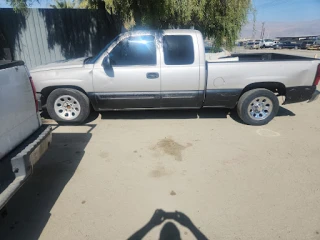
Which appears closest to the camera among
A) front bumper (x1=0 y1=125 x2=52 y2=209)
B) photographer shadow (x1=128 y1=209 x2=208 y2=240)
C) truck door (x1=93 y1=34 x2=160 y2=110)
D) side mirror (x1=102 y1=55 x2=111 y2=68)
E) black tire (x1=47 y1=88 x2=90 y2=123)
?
front bumper (x1=0 y1=125 x2=52 y2=209)

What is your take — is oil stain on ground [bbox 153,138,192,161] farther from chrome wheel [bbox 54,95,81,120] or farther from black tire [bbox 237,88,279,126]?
chrome wheel [bbox 54,95,81,120]

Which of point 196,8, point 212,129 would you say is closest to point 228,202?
point 212,129

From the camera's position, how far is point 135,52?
14.7ft

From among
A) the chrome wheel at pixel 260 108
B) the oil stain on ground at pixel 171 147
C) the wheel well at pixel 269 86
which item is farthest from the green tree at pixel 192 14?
the oil stain on ground at pixel 171 147

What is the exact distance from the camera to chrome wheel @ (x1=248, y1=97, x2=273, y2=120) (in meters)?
4.73

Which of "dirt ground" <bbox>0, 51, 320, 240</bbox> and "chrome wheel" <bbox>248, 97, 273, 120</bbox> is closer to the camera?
"dirt ground" <bbox>0, 51, 320, 240</bbox>

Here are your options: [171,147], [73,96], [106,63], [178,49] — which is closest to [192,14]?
[178,49]

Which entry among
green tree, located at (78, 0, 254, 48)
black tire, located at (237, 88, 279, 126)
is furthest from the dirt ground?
green tree, located at (78, 0, 254, 48)

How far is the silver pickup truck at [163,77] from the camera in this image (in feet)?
14.6

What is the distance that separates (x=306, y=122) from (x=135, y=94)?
368 centimetres

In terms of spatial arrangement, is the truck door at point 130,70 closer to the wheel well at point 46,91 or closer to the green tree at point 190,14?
the wheel well at point 46,91

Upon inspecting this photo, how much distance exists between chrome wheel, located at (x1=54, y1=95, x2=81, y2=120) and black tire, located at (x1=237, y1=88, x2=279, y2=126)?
3.23 metres

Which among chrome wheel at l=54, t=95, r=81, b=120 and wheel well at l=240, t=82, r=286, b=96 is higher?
wheel well at l=240, t=82, r=286, b=96

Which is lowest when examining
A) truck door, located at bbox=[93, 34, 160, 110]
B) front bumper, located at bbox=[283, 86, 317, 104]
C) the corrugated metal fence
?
front bumper, located at bbox=[283, 86, 317, 104]
